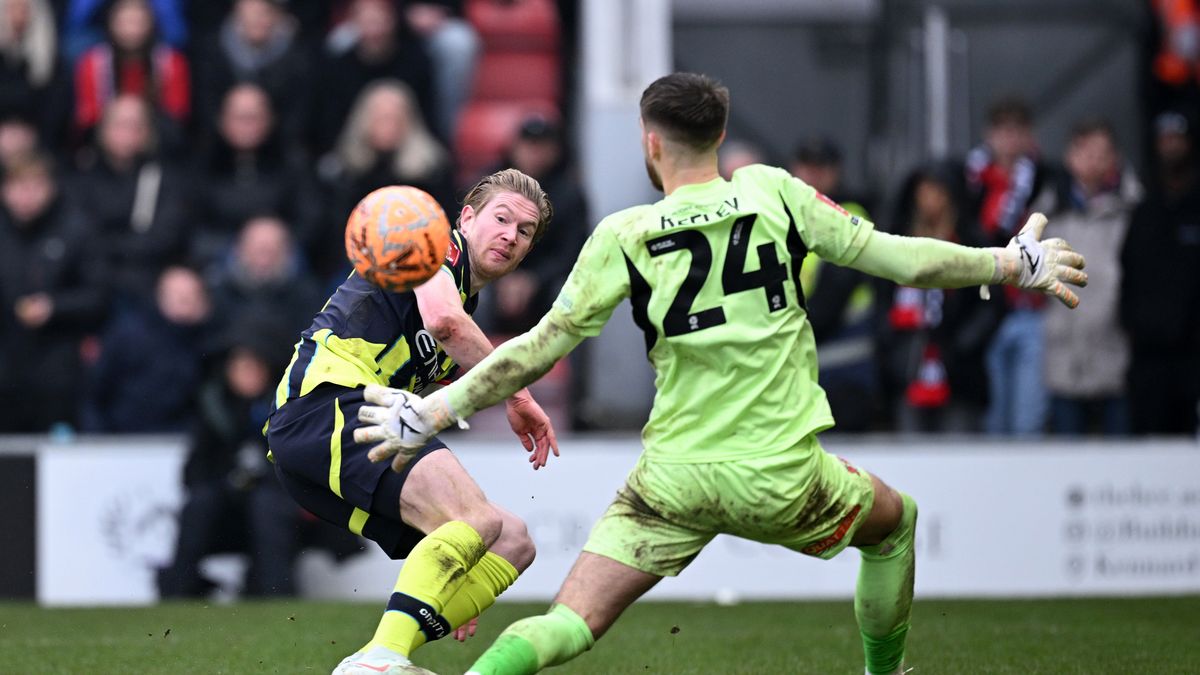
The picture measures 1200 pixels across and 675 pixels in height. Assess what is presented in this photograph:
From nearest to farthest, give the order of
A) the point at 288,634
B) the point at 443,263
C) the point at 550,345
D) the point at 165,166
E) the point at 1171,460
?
the point at 550,345 < the point at 443,263 < the point at 288,634 < the point at 1171,460 < the point at 165,166

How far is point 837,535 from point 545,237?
6.95 m

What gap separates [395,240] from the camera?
5348 mm

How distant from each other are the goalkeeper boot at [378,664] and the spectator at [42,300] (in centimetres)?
741

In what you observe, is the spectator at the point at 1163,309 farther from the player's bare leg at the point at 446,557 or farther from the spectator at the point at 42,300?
the spectator at the point at 42,300

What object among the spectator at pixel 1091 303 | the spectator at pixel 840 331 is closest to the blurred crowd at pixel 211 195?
the spectator at pixel 840 331

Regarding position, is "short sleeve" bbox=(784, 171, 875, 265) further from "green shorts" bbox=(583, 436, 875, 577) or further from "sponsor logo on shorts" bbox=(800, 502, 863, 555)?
"sponsor logo on shorts" bbox=(800, 502, 863, 555)

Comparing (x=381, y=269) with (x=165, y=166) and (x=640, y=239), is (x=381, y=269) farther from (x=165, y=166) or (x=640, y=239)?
(x=165, y=166)

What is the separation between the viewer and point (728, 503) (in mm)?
5234

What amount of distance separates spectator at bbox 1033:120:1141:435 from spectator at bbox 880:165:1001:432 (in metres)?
0.49

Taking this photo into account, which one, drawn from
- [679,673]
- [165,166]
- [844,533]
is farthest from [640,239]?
[165,166]

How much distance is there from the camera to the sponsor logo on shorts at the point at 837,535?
17.9ft

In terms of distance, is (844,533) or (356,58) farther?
(356,58)

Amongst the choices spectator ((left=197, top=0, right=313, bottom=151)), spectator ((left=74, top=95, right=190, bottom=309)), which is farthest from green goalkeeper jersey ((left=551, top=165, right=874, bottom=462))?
spectator ((left=197, top=0, right=313, bottom=151))

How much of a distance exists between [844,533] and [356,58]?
8.51 metres
